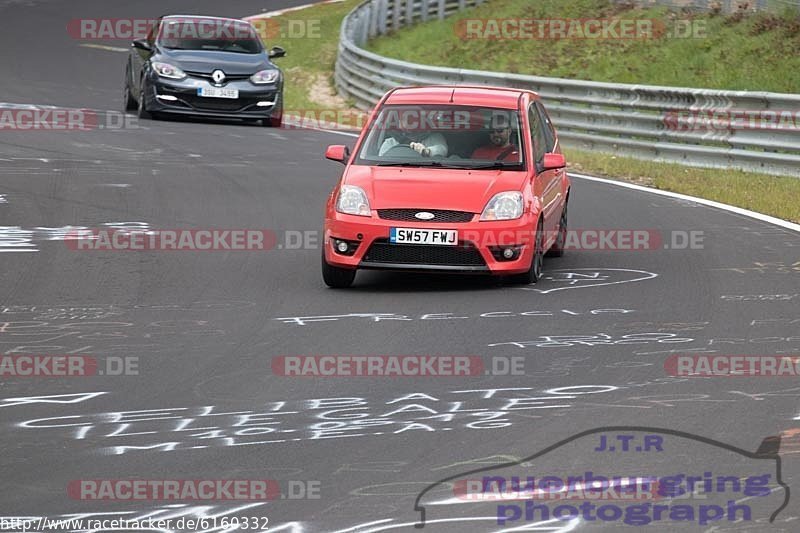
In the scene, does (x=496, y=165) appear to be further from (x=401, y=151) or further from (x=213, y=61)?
(x=213, y=61)

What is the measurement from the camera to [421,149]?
1209 centimetres

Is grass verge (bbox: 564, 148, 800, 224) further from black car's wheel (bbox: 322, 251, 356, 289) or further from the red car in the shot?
black car's wheel (bbox: 322, 251, 356, 289)

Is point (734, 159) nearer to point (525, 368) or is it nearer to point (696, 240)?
point (696, 240)

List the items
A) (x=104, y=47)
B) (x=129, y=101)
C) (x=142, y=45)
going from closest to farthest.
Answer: (x=142, y=45) → (x=129, y=101) → (x=104, y=47)

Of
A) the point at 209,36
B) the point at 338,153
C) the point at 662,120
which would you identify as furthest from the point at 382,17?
the point at 338,153

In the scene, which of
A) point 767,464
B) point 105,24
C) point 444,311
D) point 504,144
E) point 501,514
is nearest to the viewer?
point 501,514

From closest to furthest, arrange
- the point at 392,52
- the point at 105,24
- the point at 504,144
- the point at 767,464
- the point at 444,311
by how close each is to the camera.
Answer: the point at 767,464, the point at 444,311, the point at 504,144, the point at 392,52, the point at 105,24

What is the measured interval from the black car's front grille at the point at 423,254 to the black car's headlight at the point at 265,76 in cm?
1279

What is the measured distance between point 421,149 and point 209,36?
43.8ft

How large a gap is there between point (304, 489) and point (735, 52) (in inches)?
888

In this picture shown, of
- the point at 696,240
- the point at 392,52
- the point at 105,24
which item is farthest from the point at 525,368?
the point at 105,24

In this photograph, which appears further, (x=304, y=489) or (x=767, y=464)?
(x=767, y=464)

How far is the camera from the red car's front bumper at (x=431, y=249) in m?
11.2

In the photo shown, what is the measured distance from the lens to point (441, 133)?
1222 centimetres
